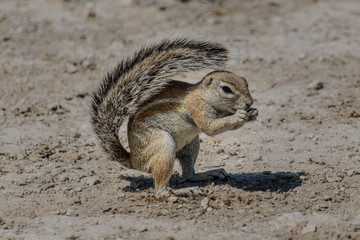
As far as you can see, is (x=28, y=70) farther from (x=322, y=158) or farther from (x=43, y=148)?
(x=322, y=158)

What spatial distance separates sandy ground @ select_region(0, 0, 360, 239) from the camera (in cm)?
514

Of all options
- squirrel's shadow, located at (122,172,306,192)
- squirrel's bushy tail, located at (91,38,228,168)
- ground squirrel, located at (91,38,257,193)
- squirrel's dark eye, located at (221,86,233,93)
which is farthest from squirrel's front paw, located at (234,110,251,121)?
squirrel's shadow, located at (122,172,306,192)

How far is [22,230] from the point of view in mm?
5129

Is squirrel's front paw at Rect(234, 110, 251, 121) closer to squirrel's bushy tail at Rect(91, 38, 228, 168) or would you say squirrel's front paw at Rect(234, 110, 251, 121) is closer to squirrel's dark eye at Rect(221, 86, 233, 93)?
squirrel's dark eye at Rect(221, 86, 233, 93)

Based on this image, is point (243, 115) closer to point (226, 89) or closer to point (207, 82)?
point (226, 89)

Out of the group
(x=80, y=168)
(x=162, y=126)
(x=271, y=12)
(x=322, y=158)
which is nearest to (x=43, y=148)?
(x=80, y=168)

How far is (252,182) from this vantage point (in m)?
5.96

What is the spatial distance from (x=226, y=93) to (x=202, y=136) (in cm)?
199

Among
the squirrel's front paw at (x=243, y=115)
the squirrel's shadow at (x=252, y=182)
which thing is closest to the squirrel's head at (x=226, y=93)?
the squirrel's front paw at (x=243, y=115)

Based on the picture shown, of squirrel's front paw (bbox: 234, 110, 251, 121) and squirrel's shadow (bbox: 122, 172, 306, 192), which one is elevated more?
squirrel's front paw (bbox: 234, 110, 251, 121)

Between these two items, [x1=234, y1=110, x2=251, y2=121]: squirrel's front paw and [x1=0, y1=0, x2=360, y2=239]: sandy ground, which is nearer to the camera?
[x1=0, y1=0, x2=360, y2=239]: sandy ground

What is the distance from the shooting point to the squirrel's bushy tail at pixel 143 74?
5.54m

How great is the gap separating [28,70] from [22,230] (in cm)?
462

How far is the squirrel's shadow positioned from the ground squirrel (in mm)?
449
